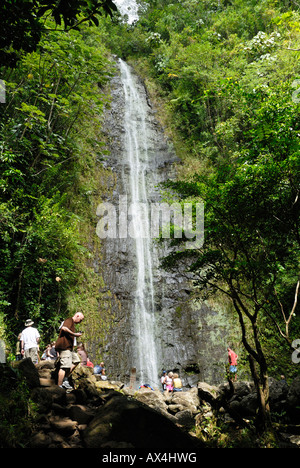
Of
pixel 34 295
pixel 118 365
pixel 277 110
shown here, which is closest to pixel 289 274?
pixel 118 365

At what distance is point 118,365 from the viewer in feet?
36.3

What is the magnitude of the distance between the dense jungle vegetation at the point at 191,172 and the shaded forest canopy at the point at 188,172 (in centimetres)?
4

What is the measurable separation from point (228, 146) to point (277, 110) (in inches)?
504

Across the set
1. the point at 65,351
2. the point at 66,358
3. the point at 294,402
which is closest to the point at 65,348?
the point at 65,351

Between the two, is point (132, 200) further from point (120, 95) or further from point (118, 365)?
point (120, 95)

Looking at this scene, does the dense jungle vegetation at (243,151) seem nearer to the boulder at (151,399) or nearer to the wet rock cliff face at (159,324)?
the wet rock cliff face at (159,324)

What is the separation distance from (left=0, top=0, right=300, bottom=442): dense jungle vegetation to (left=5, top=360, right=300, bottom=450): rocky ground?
125 cm

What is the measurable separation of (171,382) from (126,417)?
6699mm

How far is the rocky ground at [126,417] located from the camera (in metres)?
3.70

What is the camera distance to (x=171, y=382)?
396 inches

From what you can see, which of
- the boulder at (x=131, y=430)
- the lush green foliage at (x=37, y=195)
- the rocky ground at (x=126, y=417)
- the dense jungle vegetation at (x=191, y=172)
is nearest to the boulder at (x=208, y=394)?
the rocky ground at (x=126, y=417)

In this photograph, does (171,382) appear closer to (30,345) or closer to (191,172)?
(30,345)

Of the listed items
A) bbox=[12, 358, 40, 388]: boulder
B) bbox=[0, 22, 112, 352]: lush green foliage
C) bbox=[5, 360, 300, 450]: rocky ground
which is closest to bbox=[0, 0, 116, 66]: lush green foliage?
bbox=[12, 358, 40, 388]: boulder

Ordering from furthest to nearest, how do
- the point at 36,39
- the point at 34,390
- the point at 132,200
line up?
the point at 132,200 < the point at 34,390 < the point at 36,39
